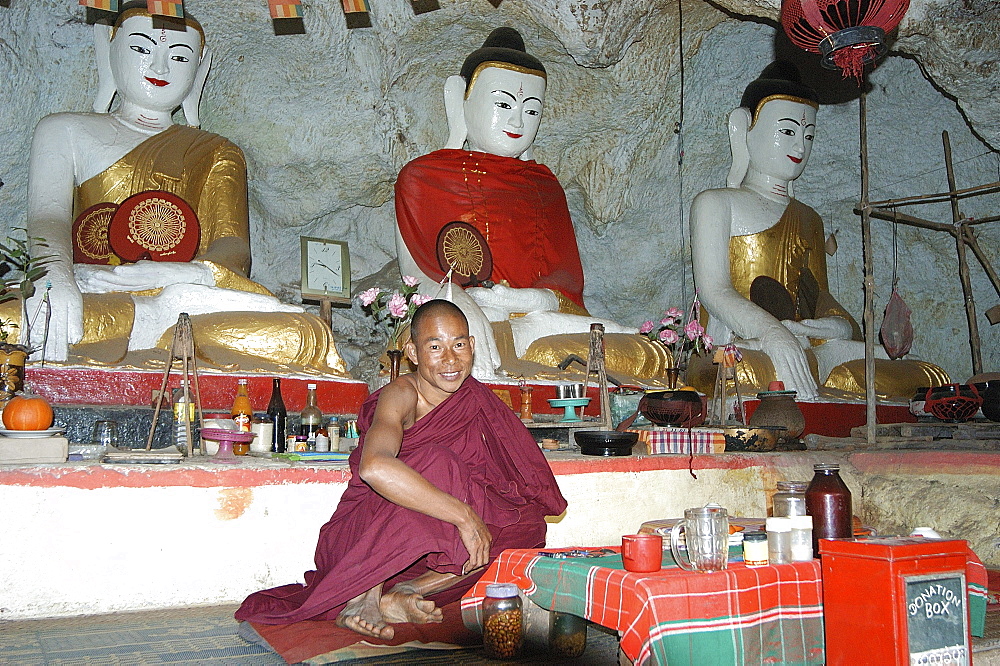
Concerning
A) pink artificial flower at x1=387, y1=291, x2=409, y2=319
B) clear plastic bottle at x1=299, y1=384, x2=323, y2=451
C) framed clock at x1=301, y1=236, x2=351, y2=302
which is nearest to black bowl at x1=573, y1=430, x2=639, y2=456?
clear plastic bottle at x1=299, y1=384, x2=323, y2=451

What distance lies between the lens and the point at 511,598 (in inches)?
83.8

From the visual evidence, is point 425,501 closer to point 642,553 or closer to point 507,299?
point 642,553

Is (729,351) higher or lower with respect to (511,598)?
higher

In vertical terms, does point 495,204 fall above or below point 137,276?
above

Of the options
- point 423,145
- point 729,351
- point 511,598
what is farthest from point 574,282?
point 511,598

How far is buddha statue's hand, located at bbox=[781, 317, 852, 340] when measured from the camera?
22.1ft

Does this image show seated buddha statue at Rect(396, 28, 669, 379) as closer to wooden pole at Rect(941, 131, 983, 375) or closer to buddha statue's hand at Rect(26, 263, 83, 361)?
buddha statue's hand at Rect(26, 263, 83, 361)

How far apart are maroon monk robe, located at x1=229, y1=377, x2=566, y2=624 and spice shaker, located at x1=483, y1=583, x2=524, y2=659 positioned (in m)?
0.25

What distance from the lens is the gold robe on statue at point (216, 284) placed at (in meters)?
4.67

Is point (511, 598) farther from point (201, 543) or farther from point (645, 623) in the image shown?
point (201, 543)

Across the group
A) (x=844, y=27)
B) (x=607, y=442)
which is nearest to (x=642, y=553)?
(x=607, y=442)

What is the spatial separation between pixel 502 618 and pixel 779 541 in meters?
0.67

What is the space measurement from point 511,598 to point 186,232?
442 cm

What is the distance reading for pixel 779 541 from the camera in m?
1.93
